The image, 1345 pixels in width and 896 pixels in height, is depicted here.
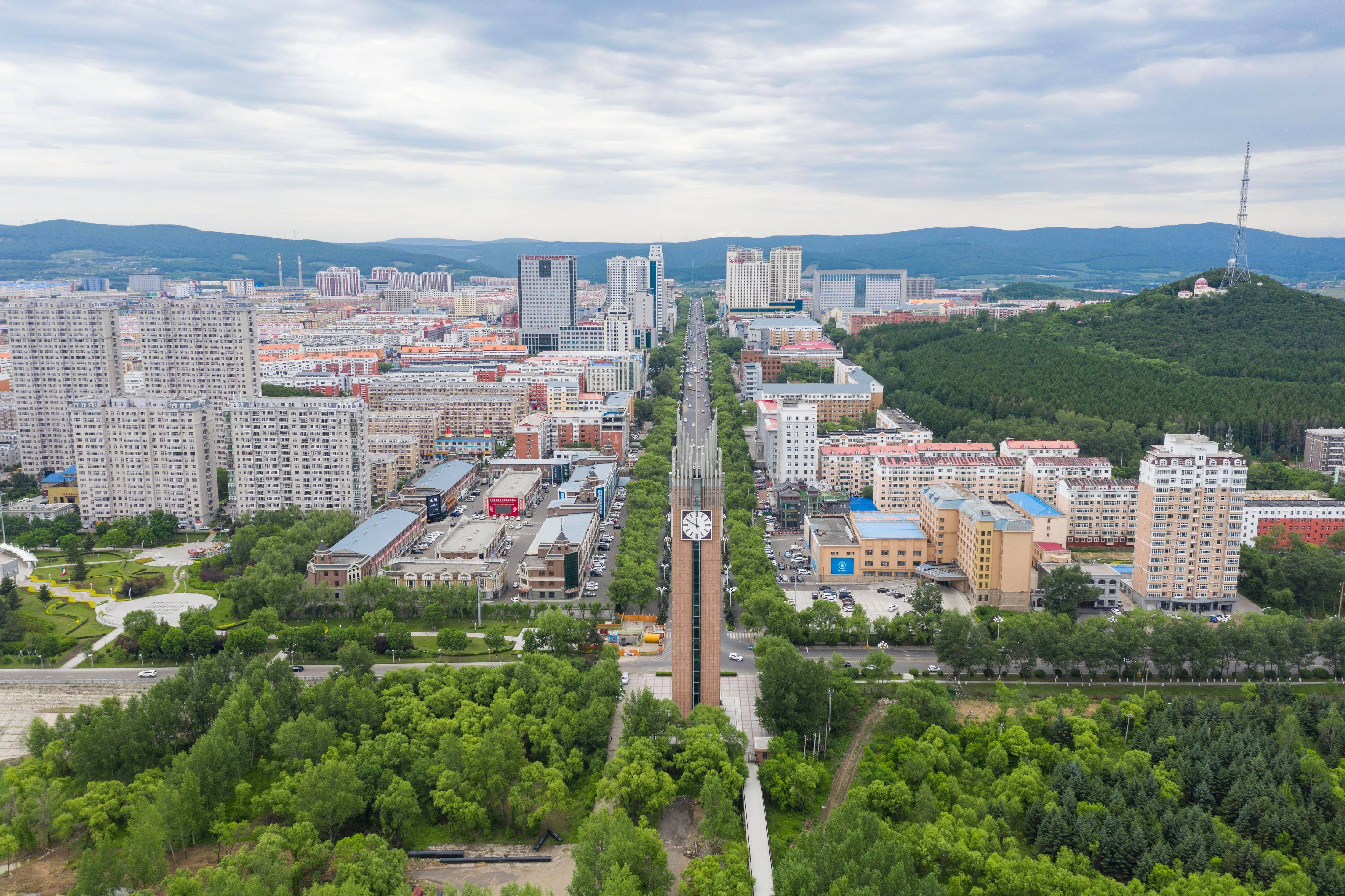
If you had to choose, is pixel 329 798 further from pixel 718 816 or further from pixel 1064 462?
pixel 1064 462

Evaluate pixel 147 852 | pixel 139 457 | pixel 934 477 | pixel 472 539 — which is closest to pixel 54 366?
pixel 139 457

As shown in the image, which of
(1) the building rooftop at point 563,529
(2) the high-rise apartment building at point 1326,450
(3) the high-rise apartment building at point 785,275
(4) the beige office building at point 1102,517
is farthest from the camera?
(3) the high-rise apartment building at point 785,275

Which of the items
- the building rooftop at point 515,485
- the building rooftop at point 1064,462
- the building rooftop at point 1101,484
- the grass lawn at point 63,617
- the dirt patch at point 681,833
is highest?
the building rooftop at point 1064,462

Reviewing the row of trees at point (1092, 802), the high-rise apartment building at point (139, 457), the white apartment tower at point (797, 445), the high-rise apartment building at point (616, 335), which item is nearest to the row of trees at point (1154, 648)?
the row of trees at point (1092, 802)

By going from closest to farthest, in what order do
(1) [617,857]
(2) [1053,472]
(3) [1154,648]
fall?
(1) [617,857]
(3) [1154,648]
(2) [1053,472]

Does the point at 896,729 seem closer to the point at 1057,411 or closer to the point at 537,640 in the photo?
the point at 537,640

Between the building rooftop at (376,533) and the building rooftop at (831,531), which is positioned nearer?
the building rooftop at (376,533)

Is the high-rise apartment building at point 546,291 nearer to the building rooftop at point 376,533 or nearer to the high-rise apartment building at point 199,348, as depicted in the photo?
the high-rise apartment building at point 199,348
